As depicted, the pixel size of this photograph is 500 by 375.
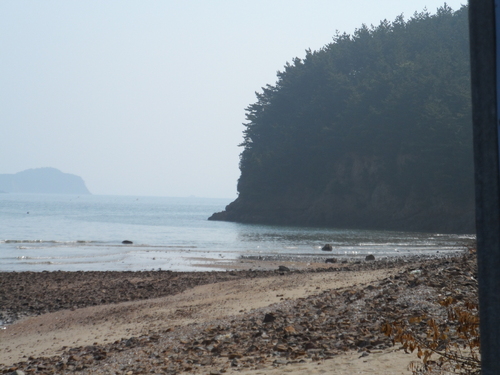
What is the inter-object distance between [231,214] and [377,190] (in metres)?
22.7

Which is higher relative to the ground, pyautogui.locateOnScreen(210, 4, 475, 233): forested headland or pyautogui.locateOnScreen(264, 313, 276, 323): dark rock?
pyautogui.locateOnScreen(210, 4, 475, 233): forested headland

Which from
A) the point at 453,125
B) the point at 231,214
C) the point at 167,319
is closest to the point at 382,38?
the point at 453,125

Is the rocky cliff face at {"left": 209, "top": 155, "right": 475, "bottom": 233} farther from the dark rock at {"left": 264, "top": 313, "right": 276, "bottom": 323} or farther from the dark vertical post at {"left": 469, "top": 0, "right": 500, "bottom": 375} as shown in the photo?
the dark vertical post at {"left": 469, "top": 0, "right": 500, "bottom": 375}

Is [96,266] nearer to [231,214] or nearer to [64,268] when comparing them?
[64,268]

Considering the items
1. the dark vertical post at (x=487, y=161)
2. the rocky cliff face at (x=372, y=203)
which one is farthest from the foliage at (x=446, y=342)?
the rocky cliff face at (x=372, y=203)

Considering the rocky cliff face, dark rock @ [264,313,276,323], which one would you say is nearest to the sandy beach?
dark rock @ [264,313,276,323]

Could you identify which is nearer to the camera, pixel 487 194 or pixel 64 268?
pixel 487 194

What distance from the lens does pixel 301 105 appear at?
77.9 metres

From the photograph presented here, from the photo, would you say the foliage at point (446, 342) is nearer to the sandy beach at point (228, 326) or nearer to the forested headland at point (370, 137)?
the sandy beach at point (228, 326)

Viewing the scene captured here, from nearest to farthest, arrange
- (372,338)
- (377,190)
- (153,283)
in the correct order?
(372,338) → (153,283) → (377,190)

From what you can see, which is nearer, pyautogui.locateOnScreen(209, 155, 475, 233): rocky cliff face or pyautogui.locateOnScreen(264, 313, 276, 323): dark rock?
pyautogui.locateOnScreen(264, 313, 276, 323): dark rock

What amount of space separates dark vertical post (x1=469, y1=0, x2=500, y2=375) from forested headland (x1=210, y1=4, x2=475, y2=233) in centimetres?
5351

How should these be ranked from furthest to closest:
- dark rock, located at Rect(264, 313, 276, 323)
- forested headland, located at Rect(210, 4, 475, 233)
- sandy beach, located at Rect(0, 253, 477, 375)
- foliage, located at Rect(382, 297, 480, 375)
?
forested headland, located at Rect(210, 4, 475, 233) → dark rock, located at Rect(264, 313, 276, 323) → sandy beach, located at Rect(0, 253, 477, 375) → foliage, located at Rect(382, 297, 480, 375)

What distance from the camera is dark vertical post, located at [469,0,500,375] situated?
7.24ft
